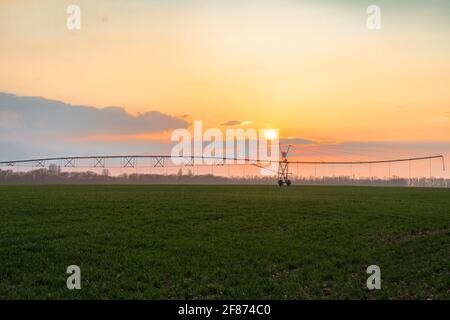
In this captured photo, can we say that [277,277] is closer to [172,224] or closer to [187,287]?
[187,287]

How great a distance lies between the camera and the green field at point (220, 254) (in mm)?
20703

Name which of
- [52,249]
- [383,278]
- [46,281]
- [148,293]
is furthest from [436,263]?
[52,249]

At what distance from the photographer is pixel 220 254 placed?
1069 inches

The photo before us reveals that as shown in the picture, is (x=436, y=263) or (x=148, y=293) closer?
(x=148, y=293)

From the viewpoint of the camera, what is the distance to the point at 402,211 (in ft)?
165

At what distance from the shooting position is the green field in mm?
20703

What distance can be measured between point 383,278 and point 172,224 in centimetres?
1984

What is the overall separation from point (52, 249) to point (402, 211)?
37.0 m

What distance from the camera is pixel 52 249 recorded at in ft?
90.9
